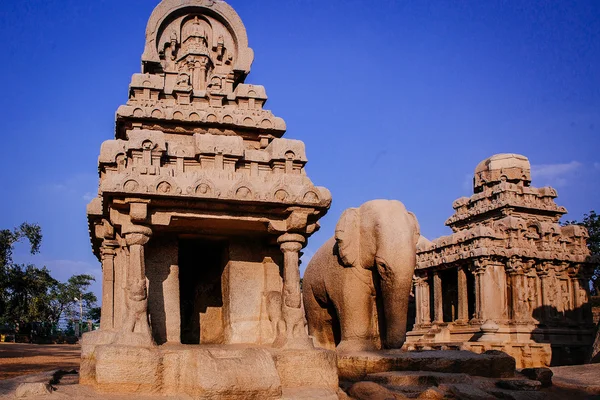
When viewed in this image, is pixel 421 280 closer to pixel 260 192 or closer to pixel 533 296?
pixel 533 296

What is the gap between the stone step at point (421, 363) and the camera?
340 inches

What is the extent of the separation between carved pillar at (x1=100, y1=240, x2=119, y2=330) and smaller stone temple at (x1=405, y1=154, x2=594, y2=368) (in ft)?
52.8

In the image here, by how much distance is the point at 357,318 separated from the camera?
966cm

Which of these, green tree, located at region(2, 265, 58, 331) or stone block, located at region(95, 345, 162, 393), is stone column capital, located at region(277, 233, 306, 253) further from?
green tree, located at region(2, 265, 58, 331)

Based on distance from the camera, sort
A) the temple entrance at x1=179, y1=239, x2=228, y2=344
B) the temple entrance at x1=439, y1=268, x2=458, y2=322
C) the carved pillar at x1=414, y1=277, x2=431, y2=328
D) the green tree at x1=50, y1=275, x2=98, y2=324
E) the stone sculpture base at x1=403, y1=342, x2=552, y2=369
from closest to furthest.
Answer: the temple entrance at x1=179, y1=239, x2=228, y2=344 → the stone sculpture base at x1=403, y1=342, x2=552, y2=369 → the carved pillar at x1=414, y1=277, x2=431, y2=328 → the temple entrance at x1=439, y1=268, x2=458, y2=322 → the green tree at x1=50, y1=275, x2=98, y2=324

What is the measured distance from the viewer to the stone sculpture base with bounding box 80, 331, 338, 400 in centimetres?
629

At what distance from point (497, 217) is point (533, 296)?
3.62 metres

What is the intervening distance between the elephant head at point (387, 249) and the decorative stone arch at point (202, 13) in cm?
327

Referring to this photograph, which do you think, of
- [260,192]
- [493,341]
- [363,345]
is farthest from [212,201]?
[493,341]

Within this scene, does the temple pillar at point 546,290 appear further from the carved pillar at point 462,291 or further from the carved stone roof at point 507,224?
the carved pillar at point 462,291

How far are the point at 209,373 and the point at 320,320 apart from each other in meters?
5.10

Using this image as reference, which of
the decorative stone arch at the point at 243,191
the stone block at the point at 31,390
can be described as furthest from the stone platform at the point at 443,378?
the stone block at the point at 31,390

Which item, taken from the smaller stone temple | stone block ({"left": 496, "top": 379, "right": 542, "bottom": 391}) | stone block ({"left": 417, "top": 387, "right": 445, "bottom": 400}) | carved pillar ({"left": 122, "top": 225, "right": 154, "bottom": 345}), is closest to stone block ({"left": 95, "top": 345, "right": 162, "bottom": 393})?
carved pillar ({"left": 122, "top": 225, "right": 154, "bottom": 345})

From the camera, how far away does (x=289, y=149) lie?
8.76 m
